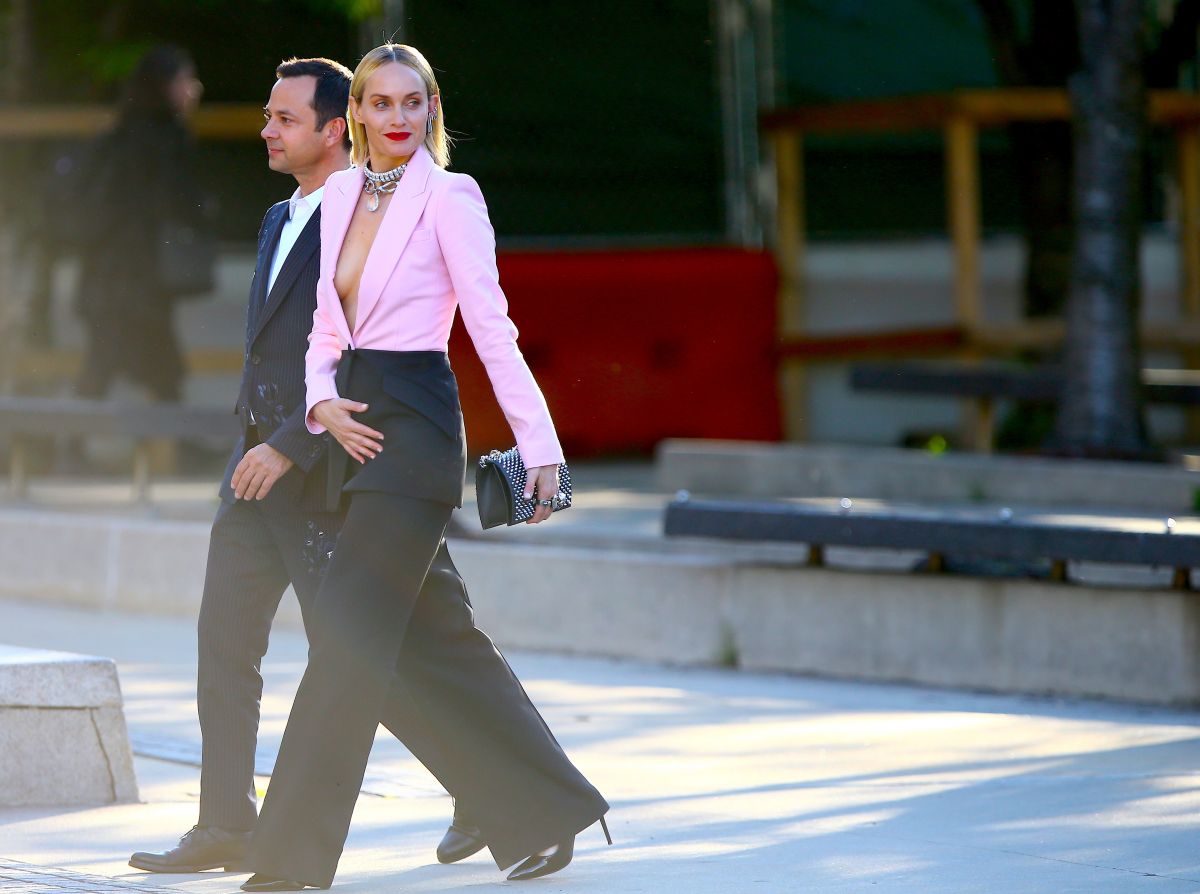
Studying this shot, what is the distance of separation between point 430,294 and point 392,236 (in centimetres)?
15

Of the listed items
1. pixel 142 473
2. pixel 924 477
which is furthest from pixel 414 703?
pixel 924 477

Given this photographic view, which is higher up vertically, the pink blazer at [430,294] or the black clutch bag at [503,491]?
the pink blazer at [430,294]

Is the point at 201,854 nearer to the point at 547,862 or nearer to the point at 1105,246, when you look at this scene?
the point at 547,862

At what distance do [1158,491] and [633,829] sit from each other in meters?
5.62

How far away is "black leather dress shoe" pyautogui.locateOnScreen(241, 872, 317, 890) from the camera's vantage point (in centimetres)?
470

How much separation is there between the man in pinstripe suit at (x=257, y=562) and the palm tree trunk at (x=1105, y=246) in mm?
6993

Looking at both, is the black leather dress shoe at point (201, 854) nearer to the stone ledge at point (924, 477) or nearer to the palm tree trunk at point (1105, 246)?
the stone ledge at point (924, 477)

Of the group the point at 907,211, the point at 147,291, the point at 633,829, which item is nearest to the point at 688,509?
the point at 633,829

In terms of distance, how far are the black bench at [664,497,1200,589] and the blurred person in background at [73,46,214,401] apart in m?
5.11

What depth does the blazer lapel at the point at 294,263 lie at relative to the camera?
5023mm

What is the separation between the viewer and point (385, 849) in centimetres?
535

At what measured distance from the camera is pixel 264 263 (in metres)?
5.12

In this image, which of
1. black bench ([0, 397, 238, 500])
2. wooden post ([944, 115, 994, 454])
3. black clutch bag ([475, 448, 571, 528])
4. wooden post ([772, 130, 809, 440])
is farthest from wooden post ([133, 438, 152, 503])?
black clutch bag ([475, 448, 571, 528])

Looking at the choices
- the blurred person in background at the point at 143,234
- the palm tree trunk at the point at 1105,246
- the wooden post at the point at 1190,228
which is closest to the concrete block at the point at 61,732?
the blurred person in background at the point at 143,234
